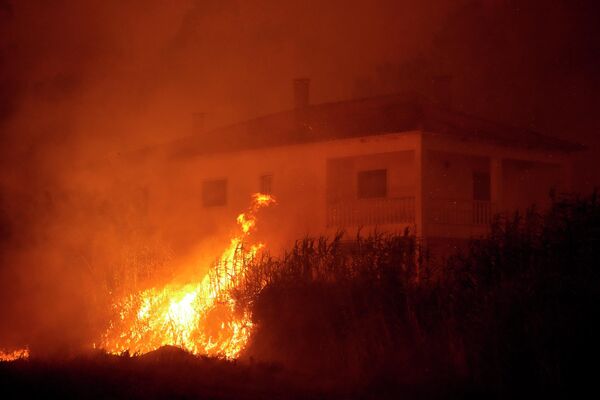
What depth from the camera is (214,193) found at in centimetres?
2848

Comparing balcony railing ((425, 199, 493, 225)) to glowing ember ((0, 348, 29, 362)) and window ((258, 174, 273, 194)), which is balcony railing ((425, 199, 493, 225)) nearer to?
window ((258, 174, 273, 194))

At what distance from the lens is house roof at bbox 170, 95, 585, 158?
77.7ft

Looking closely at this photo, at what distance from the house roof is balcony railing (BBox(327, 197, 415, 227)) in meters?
1.91

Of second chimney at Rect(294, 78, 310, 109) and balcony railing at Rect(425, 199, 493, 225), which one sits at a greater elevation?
second chimney at Rect(294, 78, 310, 109)

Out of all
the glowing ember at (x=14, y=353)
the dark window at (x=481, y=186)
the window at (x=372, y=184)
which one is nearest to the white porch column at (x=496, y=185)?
the dark window at (x=481, y=186)

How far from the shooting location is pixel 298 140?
25.4m

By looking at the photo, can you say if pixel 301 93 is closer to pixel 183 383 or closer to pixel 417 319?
pixel 417 319

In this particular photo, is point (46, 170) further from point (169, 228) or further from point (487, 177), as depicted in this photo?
point (487, 177)

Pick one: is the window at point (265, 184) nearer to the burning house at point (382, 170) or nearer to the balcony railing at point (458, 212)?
the burning house at point (382, 170)

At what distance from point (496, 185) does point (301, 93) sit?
9.87 m

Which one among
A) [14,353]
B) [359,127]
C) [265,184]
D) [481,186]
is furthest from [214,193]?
[14,353]

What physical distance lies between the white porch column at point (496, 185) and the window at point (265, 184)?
693 centimetres

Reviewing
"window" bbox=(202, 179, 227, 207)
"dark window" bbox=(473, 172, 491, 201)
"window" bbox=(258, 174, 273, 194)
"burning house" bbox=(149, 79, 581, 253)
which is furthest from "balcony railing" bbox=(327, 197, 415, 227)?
"window" bbox=(202, 179, 227, 207)

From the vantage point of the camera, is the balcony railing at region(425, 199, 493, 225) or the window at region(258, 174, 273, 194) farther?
the window at region(258, 174, 273, 194)
